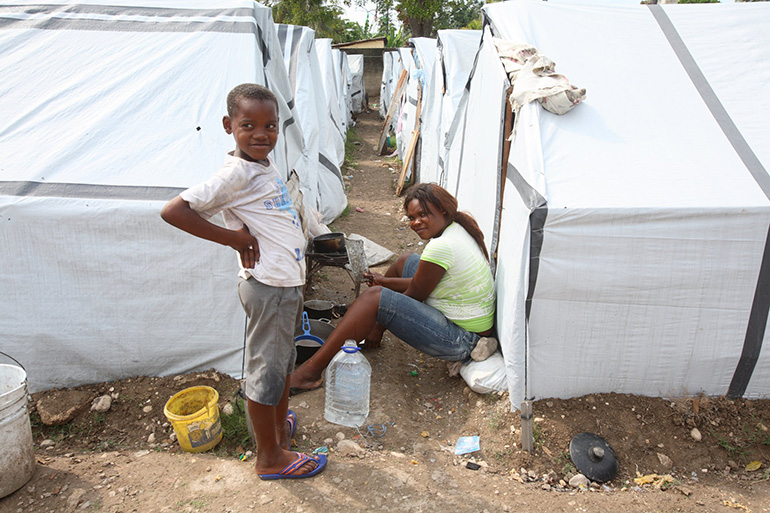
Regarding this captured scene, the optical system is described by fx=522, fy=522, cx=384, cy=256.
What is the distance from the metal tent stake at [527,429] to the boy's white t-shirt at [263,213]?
1.28 metres

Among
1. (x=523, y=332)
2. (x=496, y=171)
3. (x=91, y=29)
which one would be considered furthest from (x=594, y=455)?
(x=91, y=29)

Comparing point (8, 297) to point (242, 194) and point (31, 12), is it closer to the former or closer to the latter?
point (242, 194)

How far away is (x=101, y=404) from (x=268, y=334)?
1.29 m

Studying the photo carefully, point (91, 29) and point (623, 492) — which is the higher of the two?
point (91, 29)

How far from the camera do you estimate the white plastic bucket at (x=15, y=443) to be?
6.89 ft

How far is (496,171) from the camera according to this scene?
3.61m

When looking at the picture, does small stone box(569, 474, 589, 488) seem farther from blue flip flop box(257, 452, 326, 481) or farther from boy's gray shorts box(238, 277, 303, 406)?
boy's gray shorts box(238, 277, 303, 406)

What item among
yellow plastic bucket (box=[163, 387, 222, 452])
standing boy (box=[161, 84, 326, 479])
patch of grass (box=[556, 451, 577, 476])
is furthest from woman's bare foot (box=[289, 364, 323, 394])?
patch of grass (box=[556, 451, 577, 476])

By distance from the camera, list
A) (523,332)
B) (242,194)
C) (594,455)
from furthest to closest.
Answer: (523,332) → (594,455) → (242,194)

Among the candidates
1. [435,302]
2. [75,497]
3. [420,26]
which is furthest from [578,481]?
[420,26]

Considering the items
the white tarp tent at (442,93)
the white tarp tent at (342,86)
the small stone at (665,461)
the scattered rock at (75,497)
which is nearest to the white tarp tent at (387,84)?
the white tarp tent at (342,86)

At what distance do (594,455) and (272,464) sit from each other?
1.46 metres

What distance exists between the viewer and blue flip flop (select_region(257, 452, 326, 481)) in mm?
2236

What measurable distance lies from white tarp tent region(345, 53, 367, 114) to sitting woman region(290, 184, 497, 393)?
15.8 metres
